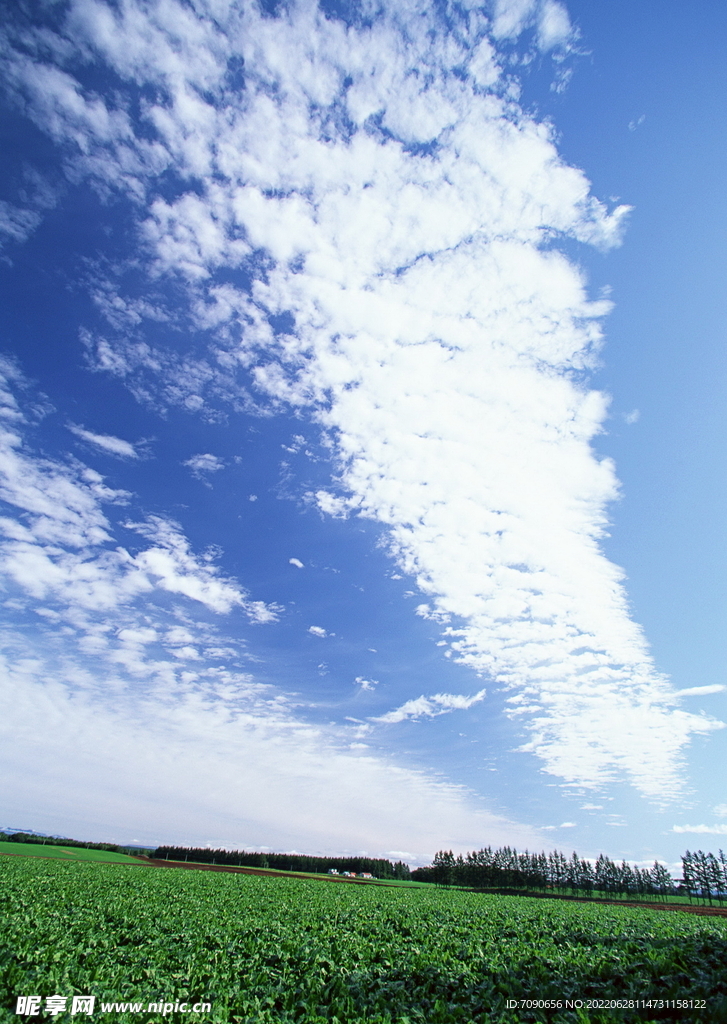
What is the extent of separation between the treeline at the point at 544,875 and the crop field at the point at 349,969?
143597 millimetres

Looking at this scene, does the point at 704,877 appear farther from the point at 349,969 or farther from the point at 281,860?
the point at 349,969

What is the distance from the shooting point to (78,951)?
A: 1418cm

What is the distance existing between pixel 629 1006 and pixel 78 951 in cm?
A: 1650

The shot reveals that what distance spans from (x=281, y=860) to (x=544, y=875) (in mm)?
84945

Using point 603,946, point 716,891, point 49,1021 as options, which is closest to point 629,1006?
point 603,946

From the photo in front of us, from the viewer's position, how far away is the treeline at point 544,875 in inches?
5167

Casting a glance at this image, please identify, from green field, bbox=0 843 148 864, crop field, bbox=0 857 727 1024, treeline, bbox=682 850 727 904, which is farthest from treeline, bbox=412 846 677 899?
crop field, bbox=0 857 727 1024

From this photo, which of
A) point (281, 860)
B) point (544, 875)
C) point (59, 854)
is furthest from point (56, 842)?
point (544, 875)

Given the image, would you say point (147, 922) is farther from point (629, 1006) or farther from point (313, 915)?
point (629, 1006)

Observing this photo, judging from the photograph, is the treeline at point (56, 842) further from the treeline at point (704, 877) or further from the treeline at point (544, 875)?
the treeline at point (704, 877)

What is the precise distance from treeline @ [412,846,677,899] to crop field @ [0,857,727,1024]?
471 ft

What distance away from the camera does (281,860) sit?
132000 mm

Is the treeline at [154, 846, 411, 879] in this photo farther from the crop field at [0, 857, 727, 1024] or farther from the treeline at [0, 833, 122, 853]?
the crop field at [0, 857, 727, 1024]

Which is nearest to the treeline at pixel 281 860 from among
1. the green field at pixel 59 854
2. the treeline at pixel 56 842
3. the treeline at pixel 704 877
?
the treeline at pixel 56 842
